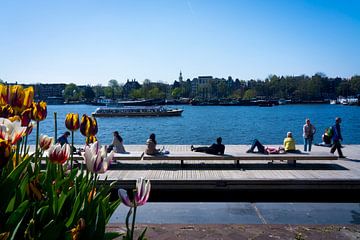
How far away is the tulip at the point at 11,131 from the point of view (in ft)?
5.46

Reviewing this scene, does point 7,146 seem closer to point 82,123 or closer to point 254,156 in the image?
point 82,123

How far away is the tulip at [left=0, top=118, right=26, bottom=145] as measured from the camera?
1.66m

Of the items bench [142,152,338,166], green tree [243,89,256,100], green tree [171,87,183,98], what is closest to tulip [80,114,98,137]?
bench [142,152,338,166]

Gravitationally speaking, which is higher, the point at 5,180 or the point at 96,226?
the point at 5,180

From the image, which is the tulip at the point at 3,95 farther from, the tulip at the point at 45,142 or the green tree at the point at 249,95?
the green tree at the point at 249,95

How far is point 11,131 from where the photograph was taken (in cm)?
174

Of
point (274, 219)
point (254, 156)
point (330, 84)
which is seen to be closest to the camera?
point (274, 219)

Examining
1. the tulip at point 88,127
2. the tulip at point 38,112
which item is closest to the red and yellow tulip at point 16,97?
→ the tulip at point 38,112

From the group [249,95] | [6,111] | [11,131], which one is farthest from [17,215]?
[249,95]

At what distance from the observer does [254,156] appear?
12.5 meters

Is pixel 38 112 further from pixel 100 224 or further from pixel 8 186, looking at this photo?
pixel 100 224

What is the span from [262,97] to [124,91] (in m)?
62.3

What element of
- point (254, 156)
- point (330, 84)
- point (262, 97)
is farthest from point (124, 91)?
point (254, 156)

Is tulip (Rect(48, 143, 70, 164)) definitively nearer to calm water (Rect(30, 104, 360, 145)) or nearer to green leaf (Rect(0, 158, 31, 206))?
green leaf (Rect(0, 158, 31, 206))
